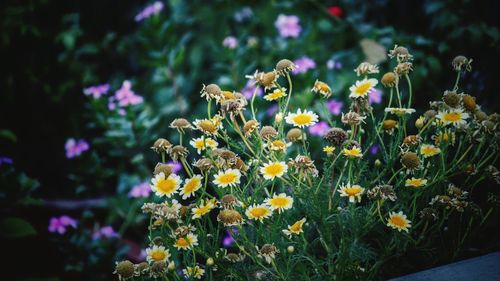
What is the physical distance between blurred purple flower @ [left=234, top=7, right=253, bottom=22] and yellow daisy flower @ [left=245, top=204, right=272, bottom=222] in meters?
2.07

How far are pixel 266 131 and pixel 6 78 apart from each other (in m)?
1.84

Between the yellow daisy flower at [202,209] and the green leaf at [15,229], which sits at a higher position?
the green leaf at [15,229]

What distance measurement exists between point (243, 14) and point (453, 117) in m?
2.11

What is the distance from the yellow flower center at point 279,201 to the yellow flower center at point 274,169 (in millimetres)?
48

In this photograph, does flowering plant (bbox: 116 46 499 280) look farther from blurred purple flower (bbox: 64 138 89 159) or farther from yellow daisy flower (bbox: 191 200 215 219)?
blurred purple flower (bbox: 64 138 89 159)

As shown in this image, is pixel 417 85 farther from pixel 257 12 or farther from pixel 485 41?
pixel 257 12

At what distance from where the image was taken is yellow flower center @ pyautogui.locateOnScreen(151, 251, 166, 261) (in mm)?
1016

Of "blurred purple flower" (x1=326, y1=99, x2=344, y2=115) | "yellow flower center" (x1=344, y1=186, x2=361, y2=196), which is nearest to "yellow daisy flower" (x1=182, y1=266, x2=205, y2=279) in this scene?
"yellow flower center" (x1=344, y1=186, x2=361, y2=196)

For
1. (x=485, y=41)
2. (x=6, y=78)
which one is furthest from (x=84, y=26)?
(x=485, y=41)

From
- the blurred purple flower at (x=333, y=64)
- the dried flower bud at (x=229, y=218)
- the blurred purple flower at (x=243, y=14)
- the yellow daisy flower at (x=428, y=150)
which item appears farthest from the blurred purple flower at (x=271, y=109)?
the dried flower bud at (x=229, y=218)

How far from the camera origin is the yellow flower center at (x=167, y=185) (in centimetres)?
102

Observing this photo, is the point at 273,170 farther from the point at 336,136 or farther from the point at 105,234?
the point at 105,234

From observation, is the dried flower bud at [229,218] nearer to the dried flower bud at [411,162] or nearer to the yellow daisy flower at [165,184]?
the yellow daisy flower at [165,184]

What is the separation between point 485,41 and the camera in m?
2.17
